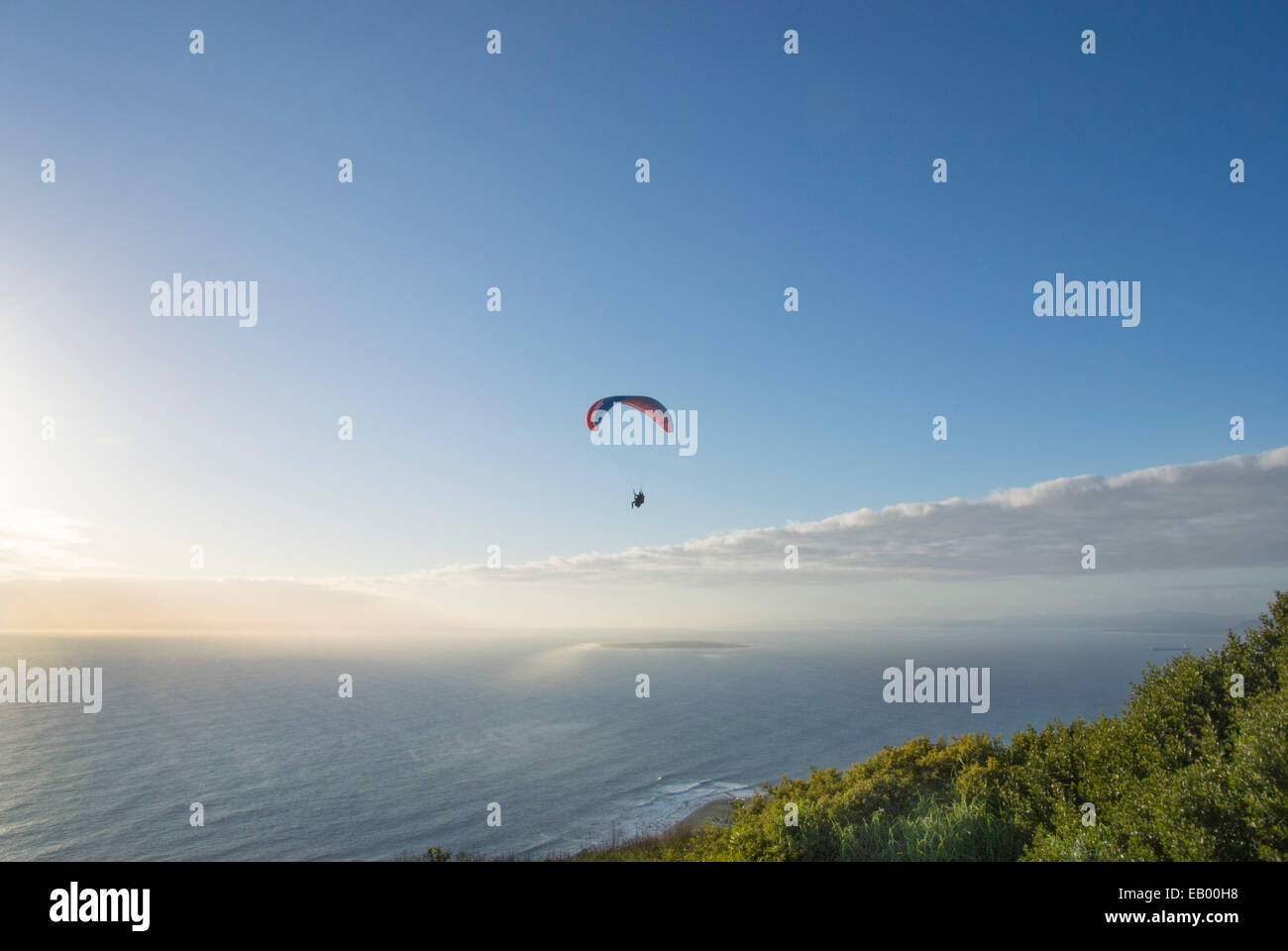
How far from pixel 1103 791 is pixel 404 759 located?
86.3 metres

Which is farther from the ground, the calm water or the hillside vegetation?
the hillside vegetation

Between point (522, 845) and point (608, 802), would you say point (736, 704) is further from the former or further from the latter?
point (522, 845)

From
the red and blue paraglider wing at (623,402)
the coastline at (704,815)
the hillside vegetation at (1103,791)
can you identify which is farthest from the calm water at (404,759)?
the hillside vegetation at (1103,791)

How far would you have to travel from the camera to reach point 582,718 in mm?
115500

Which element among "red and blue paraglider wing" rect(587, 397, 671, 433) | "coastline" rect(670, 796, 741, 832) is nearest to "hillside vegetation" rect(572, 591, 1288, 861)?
"red and blue paraglider wing" rect(587, 397, 671, 433)

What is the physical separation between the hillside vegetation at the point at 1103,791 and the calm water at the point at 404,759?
43.4m

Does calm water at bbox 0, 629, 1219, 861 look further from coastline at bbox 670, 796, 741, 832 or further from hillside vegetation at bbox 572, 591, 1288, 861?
hillside vegetation at bbox 572, 591, 1288, 861

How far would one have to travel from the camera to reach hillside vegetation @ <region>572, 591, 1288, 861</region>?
1156 cm

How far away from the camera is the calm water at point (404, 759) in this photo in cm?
5784

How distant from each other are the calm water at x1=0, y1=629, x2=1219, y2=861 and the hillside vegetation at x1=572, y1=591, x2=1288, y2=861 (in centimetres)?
4336

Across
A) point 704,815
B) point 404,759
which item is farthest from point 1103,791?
point 404,759

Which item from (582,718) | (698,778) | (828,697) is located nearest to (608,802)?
(698,778)
